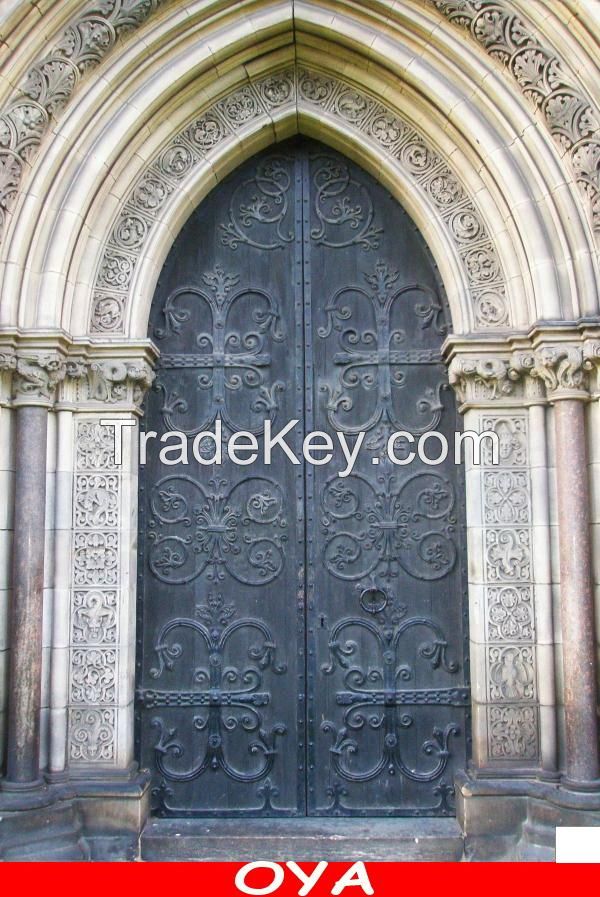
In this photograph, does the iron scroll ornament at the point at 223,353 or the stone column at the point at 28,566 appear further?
the iron scroll ornament at the point at 223,353

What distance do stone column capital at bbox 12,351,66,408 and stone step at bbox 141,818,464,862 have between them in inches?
105

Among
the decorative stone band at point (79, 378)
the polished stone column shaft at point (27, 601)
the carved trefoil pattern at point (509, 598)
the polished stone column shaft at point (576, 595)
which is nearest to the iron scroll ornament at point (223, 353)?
the decorative stone band at point (79, 378)

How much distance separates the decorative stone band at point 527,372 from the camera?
15.0ft

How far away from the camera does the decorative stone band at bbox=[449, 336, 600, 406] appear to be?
4.56 meters

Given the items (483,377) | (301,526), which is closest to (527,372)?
(483,377)

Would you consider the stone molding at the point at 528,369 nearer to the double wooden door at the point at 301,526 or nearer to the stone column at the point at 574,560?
the stone column at the point at 574,560

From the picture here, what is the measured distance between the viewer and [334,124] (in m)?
5.17

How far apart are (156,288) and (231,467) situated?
4.24ft

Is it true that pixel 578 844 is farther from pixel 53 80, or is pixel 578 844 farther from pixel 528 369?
pixel 53 80

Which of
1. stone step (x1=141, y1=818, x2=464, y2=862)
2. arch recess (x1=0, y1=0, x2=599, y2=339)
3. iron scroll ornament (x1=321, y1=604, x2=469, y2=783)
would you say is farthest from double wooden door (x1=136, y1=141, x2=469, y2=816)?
arch recess (x1=0, y1=0, x2=599, y2=339)

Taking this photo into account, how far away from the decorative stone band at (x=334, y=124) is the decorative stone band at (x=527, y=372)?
254 mm

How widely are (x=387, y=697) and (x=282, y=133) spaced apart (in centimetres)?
376

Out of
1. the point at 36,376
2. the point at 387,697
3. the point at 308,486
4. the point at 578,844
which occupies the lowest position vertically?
the point at 578,844

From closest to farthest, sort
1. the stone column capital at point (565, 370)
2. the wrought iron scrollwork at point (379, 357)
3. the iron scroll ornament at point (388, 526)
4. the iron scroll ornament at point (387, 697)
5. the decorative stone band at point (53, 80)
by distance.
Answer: the stone column capital at point (565, 370), the decorative stone band at point (53, 80), the iron scroll ornament at point (387, 697), the iron scroll ornament at point (388, 526), the wrought iron scrollwork at point (379, 357)
